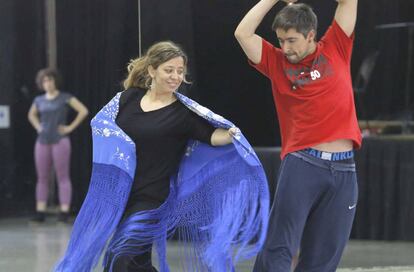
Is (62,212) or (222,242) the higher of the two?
(222,242)

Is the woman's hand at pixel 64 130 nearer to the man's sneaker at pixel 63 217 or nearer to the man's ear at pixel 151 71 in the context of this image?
the man's sneaker at pixel 63 217

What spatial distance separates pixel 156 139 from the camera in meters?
4.46

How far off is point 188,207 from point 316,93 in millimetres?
905

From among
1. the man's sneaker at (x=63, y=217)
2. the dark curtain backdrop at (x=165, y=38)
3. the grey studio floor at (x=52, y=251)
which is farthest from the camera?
the man's sneaker at (x=63, y=217)

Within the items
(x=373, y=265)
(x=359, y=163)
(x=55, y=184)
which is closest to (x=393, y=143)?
(x=359, y=163)

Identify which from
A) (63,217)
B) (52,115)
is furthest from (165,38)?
(63,217)

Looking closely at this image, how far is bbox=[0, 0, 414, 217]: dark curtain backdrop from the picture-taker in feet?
24.8

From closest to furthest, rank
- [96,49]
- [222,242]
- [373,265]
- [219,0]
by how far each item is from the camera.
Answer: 1. [222,242]
2. [373,265]
3. [219,0]
4. [96,49]

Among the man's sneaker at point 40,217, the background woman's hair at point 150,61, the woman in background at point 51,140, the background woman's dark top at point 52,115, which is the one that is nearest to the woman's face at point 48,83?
the woman in background at point 51,140

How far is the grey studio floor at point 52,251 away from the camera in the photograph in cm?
681

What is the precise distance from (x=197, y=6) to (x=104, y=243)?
351cm

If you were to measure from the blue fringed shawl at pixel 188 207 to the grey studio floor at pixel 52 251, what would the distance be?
4.34ft

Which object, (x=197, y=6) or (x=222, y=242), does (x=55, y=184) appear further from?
(x=222, y=242)

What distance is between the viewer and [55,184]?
9.08 metres
